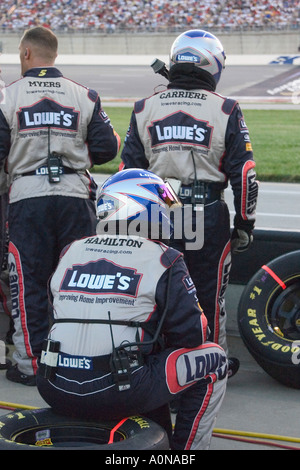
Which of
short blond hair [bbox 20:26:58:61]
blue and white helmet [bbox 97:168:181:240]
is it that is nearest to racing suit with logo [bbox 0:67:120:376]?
short blond hair [bbox 20:26:58:61]

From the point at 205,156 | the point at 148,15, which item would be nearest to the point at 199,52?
the point at 205,156

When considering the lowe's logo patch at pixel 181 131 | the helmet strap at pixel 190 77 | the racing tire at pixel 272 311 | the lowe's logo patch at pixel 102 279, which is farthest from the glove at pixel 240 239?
the lowe's logo patch at pixel 102 279

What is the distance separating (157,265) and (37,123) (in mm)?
1994

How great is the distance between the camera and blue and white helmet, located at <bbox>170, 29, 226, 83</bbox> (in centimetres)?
479

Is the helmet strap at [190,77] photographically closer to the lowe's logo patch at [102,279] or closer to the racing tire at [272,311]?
the racing tire at [272,311]

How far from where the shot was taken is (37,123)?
4.97m

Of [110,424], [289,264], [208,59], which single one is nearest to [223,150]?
[208,59]

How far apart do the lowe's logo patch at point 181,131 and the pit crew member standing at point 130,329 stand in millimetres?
1326

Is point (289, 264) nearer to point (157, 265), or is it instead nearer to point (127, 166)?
point (127, 166)

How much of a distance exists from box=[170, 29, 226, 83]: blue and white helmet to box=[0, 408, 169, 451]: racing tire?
7.75 ft

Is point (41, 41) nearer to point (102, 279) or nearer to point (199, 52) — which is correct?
point (199, 52)

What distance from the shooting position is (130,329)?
317 cm

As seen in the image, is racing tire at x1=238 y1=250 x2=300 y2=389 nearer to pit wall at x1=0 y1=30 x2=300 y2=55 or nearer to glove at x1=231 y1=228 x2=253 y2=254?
glove at x1=231 y1=228 x2=253 y2=254

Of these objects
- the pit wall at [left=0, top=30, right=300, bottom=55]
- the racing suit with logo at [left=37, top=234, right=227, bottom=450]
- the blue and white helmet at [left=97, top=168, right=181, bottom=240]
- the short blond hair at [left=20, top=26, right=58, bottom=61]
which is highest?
the short blond hair at [left=20, top=26, right=58, bottom=61]
